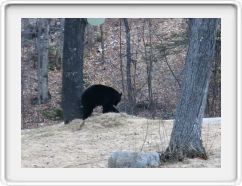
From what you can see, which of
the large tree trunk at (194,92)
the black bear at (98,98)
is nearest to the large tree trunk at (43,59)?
the black bear at (98,98)

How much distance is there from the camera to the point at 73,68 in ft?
38.9

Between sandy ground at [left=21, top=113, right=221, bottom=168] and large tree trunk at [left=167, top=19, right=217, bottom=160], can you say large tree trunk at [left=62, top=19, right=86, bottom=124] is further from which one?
large tree trunk at [left=167, top=19, right=217, bottom=160]

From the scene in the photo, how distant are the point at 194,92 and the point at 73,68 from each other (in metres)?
3.72

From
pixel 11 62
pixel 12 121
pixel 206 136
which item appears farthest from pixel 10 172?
pixel 206 136

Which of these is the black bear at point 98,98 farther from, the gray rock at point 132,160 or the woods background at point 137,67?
the gray rock at point 132,160

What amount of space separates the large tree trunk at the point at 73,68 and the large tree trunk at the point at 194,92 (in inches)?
136

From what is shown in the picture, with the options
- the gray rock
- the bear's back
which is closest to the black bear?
the bear's back

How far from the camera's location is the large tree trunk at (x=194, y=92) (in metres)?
8.51

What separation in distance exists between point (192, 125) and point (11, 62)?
108 inches

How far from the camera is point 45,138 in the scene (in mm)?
10383

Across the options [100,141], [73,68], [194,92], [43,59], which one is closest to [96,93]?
[73,68]

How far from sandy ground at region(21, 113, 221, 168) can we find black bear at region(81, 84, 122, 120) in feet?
1.01

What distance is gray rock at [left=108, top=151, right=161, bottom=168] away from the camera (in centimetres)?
806

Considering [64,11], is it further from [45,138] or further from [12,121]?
[45,138]
